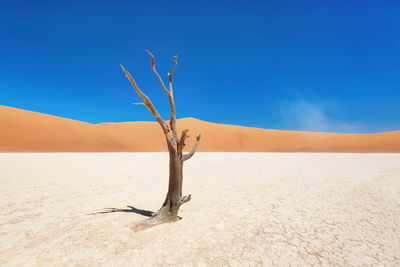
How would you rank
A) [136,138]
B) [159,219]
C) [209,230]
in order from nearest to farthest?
[209,230] → [159,219] → [136,138]

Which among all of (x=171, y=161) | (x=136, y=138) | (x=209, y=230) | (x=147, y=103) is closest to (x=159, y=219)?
(x=209, y=230)

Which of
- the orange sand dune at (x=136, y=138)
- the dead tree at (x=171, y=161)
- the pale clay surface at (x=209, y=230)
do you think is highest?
the orange sand dune at (x=136, y=138)

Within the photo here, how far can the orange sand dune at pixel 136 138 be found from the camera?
4219 centimetres

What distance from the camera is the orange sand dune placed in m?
42.2

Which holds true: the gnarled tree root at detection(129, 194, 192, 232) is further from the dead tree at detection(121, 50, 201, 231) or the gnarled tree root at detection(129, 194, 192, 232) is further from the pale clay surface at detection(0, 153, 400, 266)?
the pale clay surface at detection(0, 153, 400, 266)

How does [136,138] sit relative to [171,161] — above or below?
above

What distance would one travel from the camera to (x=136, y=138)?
185ft

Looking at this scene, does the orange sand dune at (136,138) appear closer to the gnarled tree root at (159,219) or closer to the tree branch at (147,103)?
the gnarled tree root at (159,219)

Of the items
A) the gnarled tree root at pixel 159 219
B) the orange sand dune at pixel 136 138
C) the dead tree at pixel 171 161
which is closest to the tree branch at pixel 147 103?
the dead tree at pixel 171 161

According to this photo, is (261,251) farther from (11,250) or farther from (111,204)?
(111,204)

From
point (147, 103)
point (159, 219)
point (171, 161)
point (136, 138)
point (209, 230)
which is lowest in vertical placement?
point (209, 230)

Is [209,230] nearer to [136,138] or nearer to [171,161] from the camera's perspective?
[171,161]

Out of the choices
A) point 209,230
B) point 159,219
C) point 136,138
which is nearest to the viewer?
point 209,230

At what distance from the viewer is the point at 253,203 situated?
6418 millimetres
